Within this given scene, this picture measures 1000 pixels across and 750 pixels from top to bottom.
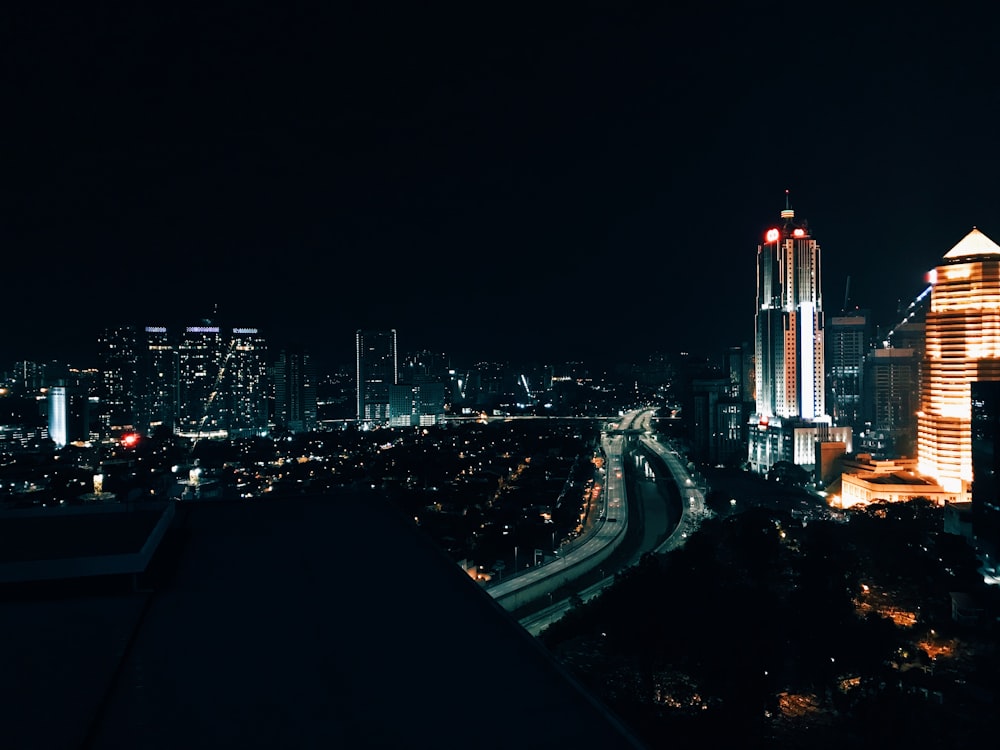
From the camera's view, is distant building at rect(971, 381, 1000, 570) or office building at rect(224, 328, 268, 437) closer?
distant building at rect(971, 381, 1000, 570)

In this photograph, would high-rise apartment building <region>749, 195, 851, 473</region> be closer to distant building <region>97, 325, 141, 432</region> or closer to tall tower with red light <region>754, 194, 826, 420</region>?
tall tower with red light <region>754, 194, 826, 420</region>

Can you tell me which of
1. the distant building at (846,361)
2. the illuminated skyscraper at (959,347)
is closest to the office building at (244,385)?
the illuminated skyscraper at (959,347)

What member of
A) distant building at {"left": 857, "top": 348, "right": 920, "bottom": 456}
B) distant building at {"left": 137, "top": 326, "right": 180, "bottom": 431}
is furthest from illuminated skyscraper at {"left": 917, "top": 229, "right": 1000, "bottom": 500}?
distant building at {"left": 137, "top": 326, "right": 180, "bottom": 431}

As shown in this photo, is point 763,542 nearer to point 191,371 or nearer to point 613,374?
point 191,371

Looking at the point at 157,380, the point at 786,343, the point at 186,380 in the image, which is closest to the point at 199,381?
the point at 186,380

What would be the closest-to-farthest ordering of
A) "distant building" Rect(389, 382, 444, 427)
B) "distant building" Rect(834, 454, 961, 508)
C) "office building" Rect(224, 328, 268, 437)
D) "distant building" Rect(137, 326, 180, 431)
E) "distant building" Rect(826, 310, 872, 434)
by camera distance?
"distant building" Rect(834, 454, 961, 508) → "distant building" Rect(137, 326, 180, 431) → "office building" Rect(224, 328, 268, 437) → "distant building" Rect(826, 310, 872, 434) → "distant building" Rect(389, 382, 444, 427)

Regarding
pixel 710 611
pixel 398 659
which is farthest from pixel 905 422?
pixel 398 659
